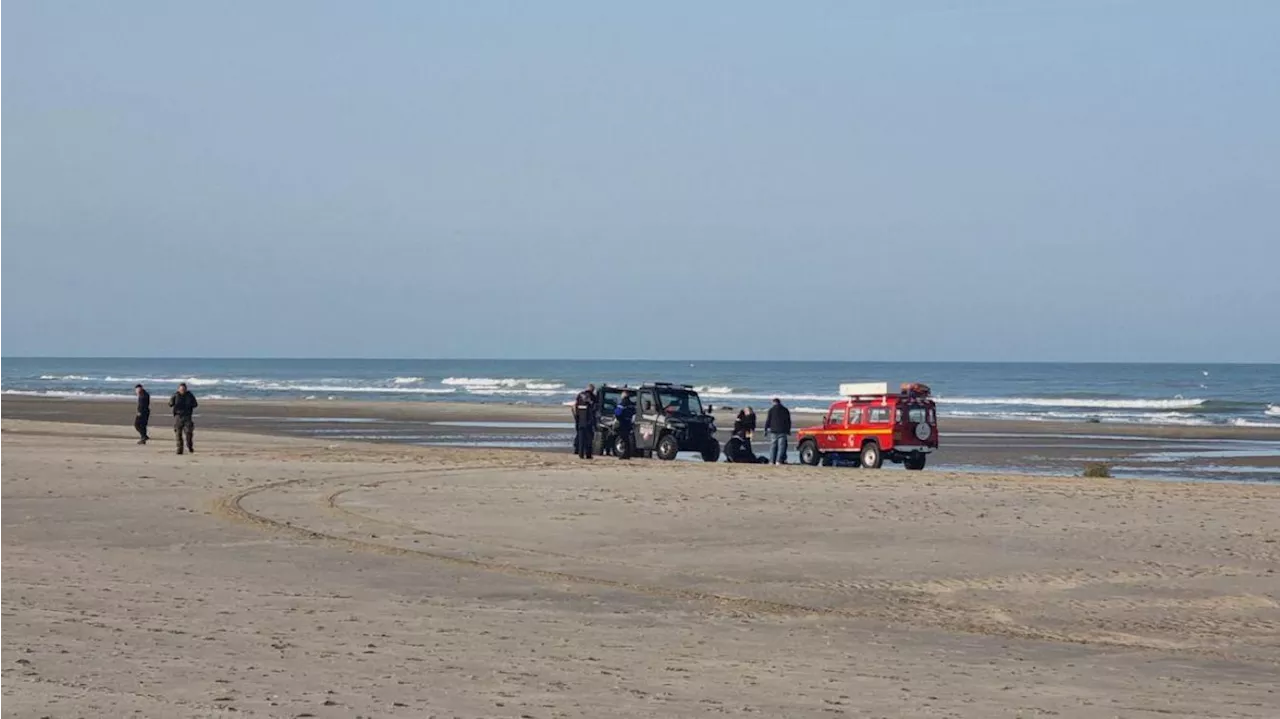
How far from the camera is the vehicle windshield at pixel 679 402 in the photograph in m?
32.8

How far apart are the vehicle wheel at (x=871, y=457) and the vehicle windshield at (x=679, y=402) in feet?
11.9

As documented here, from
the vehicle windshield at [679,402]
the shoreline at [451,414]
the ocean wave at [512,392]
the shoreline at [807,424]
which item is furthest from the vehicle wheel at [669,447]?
the ocean wave at [512,392]

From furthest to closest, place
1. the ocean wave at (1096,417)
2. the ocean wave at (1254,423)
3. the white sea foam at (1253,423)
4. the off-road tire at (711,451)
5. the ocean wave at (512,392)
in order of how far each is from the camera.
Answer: the ocean wave at (512,392), the ocean wave at (1096,417), the white sea foam at (1253,423), the ocean wave at (1254,423), the off-road tire at (711,451)

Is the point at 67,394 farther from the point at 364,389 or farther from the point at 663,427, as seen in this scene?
the point at 663,427

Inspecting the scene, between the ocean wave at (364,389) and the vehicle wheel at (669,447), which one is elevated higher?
the ocean wave at (364,389)

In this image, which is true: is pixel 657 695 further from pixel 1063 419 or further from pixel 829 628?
A: pixel 1063 419

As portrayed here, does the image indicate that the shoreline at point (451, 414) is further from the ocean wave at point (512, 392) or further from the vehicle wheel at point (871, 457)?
the ocean wave at point (512, 392)

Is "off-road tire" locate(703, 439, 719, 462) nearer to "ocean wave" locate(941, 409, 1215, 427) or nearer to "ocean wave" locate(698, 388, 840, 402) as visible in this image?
"ocean wave" locate(941, 409, 1215, 427)

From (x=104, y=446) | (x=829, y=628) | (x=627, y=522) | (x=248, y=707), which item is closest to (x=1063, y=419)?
(x=104, y=446)

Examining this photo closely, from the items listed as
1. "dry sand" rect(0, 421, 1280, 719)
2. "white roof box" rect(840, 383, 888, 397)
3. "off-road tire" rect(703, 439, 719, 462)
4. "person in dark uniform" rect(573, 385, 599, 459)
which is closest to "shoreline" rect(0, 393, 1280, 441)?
"off-road tire" rect(703, 439, 719, 462)

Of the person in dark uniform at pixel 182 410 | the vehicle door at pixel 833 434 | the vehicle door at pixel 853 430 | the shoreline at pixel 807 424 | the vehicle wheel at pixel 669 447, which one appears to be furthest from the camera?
the shoreline at pixel 807 424

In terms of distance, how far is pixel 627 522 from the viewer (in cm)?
1923

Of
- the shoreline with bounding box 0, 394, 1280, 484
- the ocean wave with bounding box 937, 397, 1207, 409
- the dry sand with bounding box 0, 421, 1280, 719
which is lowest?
the dry sand with bounding box 0, 421, 1280, 719

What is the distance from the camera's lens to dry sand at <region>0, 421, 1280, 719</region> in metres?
8.91
